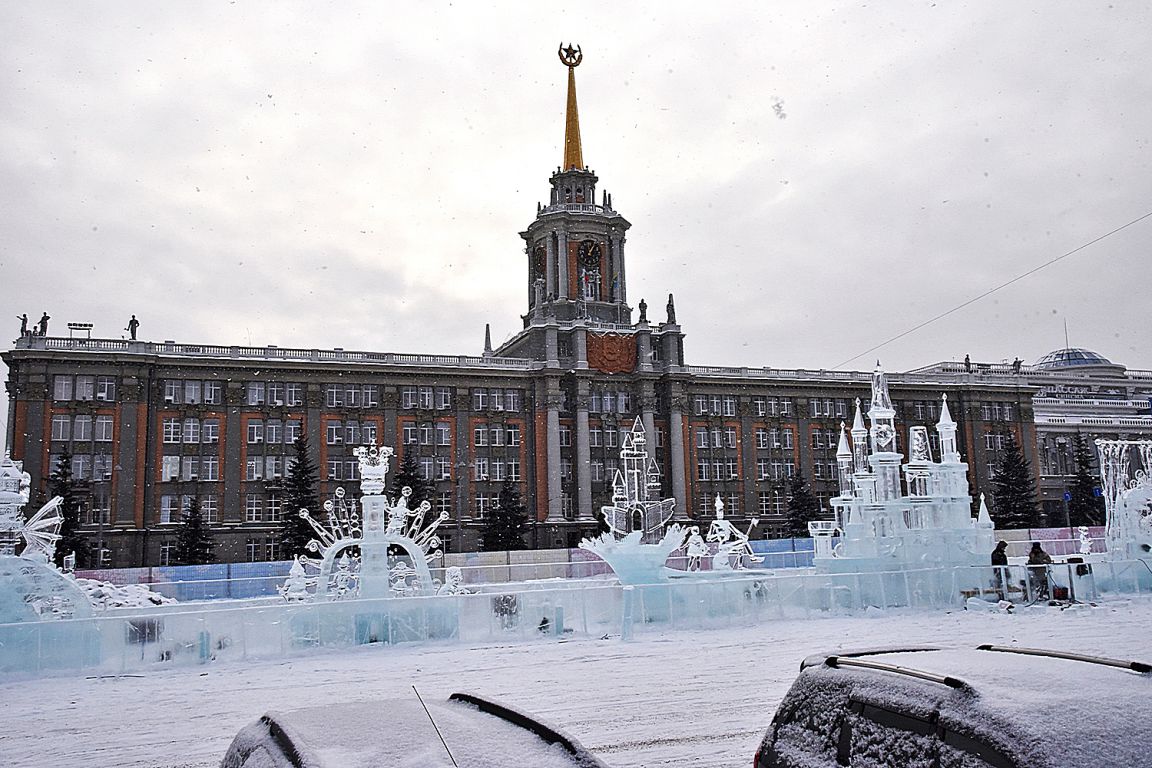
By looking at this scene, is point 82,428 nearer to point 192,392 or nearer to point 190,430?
point 190,430

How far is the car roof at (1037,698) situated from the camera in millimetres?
3904

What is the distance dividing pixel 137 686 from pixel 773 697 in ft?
31.5

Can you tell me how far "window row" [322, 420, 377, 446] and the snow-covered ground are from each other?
160 ft

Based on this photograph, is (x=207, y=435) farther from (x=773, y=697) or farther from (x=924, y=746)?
(x=924, y=746)

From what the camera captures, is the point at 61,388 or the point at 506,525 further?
the point at 506,525

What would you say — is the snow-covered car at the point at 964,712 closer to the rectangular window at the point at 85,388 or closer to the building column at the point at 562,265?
the rectangular window at the point at 85,388

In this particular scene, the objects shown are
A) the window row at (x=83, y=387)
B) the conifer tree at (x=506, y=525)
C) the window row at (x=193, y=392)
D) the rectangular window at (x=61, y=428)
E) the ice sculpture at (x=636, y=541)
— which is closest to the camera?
the ice sculpture at (x=636, y=541)

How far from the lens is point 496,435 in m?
69.0

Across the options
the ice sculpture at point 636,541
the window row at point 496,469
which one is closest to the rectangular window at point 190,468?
the window row at point 496,469

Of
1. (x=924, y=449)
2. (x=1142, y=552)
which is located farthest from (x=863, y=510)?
(x=1142, y=552)

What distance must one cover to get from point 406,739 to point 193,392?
63746 millimetres

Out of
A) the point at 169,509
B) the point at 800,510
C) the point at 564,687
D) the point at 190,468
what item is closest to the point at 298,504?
the point at 190,468

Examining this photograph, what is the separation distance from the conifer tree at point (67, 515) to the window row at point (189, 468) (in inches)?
210

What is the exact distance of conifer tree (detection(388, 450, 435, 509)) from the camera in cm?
6119
